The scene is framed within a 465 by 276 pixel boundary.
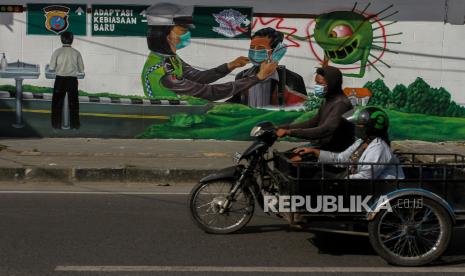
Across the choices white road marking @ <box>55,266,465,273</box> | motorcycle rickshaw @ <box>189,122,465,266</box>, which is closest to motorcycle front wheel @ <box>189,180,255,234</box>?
motorcycle rickshaw @ <box>189,122,465,266</box>

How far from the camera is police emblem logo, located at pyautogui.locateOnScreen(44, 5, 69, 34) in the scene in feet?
42.9

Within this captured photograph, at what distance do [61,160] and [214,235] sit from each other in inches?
197

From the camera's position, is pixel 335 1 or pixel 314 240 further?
pixel 335 1

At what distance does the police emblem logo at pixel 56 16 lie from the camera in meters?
13.1

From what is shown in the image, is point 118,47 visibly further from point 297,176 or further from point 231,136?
point 297,176

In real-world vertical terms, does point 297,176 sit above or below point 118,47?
below

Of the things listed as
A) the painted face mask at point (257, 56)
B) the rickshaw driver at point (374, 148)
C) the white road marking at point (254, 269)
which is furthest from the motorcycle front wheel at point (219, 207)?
the painted face mask at point (257, 56)

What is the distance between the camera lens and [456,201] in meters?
→ 6.03

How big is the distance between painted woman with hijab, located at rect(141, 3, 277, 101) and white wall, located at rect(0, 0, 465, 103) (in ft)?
0.46

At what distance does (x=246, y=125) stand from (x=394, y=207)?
7665mm

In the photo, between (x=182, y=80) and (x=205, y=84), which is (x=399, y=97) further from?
(x=182, y=80)

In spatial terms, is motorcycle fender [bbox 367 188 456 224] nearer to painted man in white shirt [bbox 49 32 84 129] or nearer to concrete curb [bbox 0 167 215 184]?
concrete curb [bbox 0 167 215 184]

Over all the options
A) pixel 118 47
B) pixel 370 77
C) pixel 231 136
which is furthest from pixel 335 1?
pixel 118 47

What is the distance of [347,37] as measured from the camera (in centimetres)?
1322
